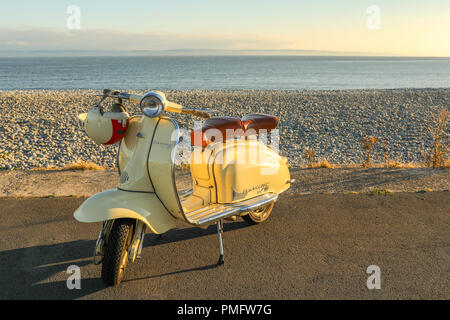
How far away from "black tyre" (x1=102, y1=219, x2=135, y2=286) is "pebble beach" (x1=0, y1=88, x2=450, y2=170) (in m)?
4.63

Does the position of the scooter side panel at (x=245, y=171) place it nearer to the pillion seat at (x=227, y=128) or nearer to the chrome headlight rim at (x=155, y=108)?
the pillion seat at (x=227, y=128)

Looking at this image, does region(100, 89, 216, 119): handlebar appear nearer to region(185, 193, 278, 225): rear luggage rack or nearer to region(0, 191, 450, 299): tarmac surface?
region(185, 193, 278, 225): rear luggage rack

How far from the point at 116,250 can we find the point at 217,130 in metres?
1.49

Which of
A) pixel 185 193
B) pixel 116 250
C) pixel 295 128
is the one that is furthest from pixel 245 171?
pixel 295 128

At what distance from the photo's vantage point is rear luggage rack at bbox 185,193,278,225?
3773 millimetres

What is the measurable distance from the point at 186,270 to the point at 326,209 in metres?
2.16

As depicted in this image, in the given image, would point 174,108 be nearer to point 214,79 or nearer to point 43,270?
point 43,270

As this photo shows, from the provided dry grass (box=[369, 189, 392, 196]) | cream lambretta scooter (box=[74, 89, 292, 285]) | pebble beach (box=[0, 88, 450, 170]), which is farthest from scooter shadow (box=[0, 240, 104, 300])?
pebble beach (box=[0, 88, 450, 170])

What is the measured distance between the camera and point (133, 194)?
11.5ft

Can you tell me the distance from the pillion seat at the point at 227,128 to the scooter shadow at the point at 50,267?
3.73 ft

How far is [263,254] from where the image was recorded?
3.98m

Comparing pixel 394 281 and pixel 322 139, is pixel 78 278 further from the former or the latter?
pixel 322 139
